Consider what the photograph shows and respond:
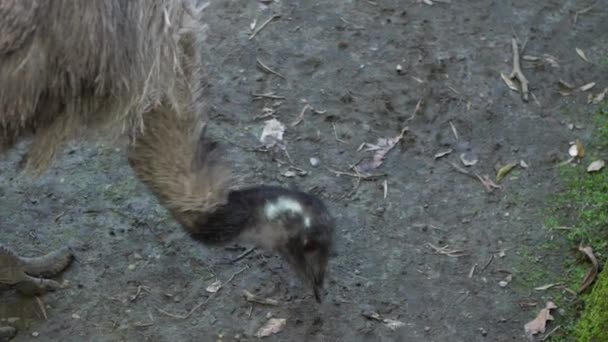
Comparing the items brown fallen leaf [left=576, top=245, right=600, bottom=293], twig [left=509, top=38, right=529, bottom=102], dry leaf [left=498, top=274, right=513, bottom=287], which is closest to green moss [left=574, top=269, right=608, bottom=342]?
brown fallen leaf [left=576, top=245, right=600, bottom=293]

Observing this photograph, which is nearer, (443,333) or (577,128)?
(443,333)

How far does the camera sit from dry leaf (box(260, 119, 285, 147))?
16.8 ft

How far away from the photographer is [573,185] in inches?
193

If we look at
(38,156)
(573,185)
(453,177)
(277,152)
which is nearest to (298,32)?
(277,152)

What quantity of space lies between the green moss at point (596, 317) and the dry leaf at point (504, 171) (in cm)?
83

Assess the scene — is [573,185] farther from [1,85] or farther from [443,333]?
[1,85]

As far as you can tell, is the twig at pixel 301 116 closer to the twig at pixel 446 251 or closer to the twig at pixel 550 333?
the twig at pixel 446 251

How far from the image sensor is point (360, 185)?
4.92 metres

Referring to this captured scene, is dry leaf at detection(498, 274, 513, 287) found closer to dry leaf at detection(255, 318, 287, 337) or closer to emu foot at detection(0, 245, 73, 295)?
dry leaf at detection(255, 318, 287, 337)

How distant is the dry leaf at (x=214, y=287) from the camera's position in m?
4.50

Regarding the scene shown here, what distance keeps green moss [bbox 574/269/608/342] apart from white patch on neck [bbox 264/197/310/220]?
120 centimetres

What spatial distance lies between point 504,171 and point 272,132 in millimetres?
1113

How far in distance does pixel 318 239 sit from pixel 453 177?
4.07 ft

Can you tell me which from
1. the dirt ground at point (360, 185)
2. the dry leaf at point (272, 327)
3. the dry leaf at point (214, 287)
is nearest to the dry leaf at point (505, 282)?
the dirt ground at point (360, 185)
